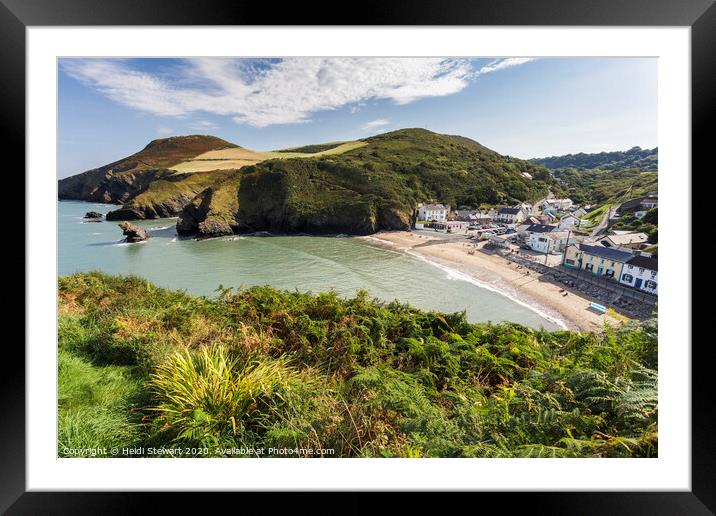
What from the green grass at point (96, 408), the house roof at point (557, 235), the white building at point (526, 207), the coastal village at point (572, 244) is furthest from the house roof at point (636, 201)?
the green grass at point (96, 408)

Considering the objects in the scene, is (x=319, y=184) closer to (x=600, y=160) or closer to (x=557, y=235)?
(x=557, y=235)

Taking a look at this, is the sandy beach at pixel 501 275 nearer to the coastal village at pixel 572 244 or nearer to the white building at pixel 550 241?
the coastal village at pixel 572 244

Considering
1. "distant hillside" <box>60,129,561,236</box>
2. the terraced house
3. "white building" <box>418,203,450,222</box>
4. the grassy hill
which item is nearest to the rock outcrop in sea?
"distant hillside" <box>60,129,561,236</box>
